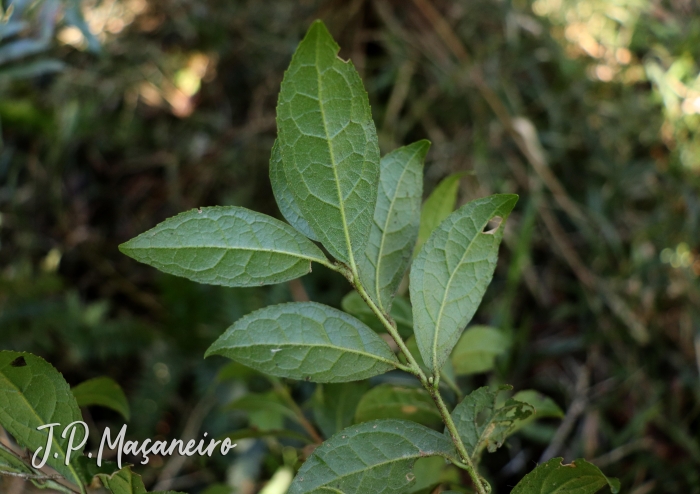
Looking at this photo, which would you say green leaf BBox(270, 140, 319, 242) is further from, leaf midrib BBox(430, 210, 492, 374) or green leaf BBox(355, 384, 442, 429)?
green leaf BBox(355, 384, 442, 429)

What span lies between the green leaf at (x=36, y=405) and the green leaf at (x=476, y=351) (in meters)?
0.48

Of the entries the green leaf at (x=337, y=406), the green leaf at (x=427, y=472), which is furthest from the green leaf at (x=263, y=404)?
the green leaf at (x=427, y=472)

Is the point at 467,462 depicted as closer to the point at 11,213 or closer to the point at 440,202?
the point at 440,202

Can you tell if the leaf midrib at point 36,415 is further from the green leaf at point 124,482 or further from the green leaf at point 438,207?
the green leaf at point 438,207

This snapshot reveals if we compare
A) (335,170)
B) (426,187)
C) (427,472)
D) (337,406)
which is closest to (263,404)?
(337,406)

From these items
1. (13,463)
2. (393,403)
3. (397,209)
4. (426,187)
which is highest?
(397,209)

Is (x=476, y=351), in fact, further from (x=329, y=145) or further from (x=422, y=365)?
(x=329, y=145)

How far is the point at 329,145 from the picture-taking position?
462mm

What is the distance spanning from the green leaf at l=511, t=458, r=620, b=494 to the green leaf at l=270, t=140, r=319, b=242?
0.28 m

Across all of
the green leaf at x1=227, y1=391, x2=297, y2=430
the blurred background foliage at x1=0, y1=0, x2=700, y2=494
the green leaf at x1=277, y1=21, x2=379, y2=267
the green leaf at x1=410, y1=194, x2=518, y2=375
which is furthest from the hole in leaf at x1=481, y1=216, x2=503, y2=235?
the blurred background foliage at x1=0, y1=0, x2=700, y2=494

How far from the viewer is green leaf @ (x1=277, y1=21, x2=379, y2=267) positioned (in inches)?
17.3

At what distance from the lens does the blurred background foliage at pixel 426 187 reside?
1394 millimetres

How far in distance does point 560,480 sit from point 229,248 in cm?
35

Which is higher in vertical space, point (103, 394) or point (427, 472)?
point (103, 394)
